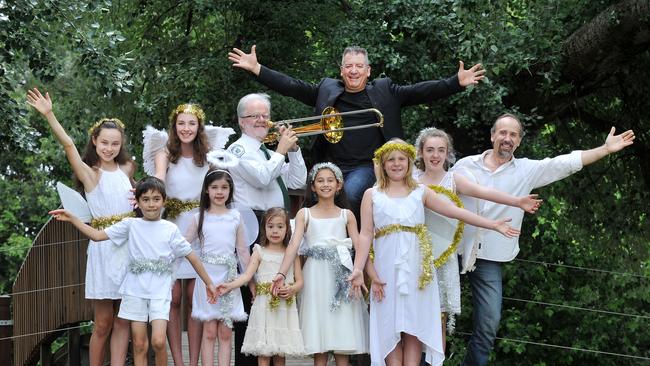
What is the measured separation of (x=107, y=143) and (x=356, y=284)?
67.4 inches

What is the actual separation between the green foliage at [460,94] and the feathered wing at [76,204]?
1627 millimetres

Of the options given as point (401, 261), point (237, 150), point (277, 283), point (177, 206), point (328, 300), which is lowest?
point (328, 300)

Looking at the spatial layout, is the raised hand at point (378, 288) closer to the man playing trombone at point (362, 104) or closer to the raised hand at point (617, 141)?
the man playing trombone at point (362, 104)

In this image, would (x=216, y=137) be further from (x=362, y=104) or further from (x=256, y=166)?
(x=362, y=104)

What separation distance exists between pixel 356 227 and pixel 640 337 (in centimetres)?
686

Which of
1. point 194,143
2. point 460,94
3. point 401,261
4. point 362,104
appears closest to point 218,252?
point 194,143

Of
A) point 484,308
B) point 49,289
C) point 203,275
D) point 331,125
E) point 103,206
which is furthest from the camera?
point 49,289

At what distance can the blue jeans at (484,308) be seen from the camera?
6992 millimetres

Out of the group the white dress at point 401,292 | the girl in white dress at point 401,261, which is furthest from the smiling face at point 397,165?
the white dress at point 401,292

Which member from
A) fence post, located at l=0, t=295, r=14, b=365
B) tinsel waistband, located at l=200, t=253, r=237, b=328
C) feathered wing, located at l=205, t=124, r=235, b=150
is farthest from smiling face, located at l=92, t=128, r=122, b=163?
fence post, located at l=0, t=295, r=14, b=365

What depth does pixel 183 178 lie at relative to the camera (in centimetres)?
699

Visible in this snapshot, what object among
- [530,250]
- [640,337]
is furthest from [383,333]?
[640,337]

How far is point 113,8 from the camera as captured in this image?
11.5m

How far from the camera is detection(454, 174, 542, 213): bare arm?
662 cm
